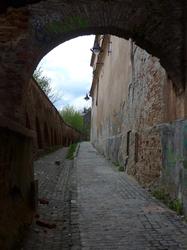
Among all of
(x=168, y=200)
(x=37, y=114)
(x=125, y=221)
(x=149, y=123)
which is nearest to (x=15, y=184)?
(x=125, y=221)

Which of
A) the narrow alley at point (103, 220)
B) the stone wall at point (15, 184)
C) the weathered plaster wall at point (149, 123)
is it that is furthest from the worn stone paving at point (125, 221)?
the stone wall at point (15, 184)

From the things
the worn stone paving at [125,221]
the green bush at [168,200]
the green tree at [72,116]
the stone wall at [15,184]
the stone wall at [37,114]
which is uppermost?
the green tree at [72,116]

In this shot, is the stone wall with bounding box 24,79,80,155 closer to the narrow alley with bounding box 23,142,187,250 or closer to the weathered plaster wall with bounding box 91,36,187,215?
the weathered plaster wall with bounding box 91,36,187,215

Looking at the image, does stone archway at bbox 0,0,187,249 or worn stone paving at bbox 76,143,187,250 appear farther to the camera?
stone archway at bbox 0,0,187,249

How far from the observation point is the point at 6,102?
8914 mm

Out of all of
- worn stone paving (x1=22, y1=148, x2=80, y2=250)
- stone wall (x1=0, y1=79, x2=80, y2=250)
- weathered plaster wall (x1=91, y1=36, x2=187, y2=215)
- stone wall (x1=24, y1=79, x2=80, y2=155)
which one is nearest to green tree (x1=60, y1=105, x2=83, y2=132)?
stone wall (x1=24, y1=79, x2=80, y2=155)

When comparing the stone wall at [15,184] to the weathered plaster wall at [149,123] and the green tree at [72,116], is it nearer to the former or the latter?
the weathered plaster wall at [149,123]

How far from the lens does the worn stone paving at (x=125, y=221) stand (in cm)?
588

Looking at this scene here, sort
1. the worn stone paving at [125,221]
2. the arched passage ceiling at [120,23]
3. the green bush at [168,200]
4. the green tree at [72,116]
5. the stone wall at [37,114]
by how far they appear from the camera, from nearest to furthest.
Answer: the worn stone paving at [125,221], the green bush at [168,200], the arched passage ceiling at [120,23], the stone wall at [37,114], the green tree at [72,116]

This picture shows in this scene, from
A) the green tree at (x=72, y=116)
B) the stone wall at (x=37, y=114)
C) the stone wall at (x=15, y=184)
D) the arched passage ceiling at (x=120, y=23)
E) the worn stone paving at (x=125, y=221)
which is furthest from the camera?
the green tree at (x=72, y=116)

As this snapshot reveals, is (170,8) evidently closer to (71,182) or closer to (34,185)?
(34,185)

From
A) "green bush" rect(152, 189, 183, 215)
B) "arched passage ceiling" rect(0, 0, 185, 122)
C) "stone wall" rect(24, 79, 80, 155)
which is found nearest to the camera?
"green bush" rect(152, 189, 183, 215)

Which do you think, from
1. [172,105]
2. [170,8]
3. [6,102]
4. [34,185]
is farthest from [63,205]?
[170,8]

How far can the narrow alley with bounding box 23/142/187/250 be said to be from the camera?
232 inches
